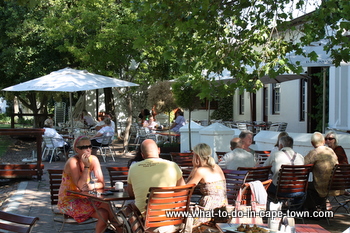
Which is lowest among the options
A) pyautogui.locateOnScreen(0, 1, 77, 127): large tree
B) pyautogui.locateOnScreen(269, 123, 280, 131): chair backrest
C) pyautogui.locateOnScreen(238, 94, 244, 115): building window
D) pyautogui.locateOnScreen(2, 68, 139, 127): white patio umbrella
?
pyautogui.locateOnScreen(269, 123, 280, 131): chair backrest

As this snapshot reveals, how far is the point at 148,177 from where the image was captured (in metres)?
4.86

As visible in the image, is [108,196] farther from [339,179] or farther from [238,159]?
[339,179]

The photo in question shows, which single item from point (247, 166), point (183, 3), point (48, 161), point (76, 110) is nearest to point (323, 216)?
point (247, 166)

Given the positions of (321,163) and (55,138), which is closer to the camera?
(321,163)

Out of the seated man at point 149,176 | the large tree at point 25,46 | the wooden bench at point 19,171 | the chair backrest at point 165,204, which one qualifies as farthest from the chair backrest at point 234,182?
the large tree at point 25,46

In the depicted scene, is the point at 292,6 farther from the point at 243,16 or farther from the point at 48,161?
the point at 48,161

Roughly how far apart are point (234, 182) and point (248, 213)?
104 centimetres

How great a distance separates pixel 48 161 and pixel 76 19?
206 inches

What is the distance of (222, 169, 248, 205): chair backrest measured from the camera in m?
5.92

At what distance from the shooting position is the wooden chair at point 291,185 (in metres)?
6.59

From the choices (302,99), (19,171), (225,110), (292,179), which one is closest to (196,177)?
(292,179)

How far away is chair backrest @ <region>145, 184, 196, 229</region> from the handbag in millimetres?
545

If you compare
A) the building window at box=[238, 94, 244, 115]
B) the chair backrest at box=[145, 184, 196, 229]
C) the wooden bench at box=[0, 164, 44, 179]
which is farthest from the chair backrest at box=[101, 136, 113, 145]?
the building window at box=[238, 94, 244, 115]

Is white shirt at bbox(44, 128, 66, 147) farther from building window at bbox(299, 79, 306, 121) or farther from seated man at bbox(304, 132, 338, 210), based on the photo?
building window at bbox(299, 79, 306, 121)
